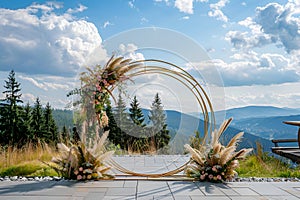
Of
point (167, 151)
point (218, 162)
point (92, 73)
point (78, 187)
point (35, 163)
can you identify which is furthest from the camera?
point (167, 151)

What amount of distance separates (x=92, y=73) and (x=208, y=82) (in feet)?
5.82

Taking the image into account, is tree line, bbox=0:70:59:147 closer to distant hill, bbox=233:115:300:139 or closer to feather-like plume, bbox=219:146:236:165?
distant hill, bbox=233:115:300:139

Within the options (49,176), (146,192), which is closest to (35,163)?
(49,176)

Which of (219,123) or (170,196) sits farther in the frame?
(219,123)

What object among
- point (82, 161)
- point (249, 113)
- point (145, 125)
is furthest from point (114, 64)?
point (249, 113)

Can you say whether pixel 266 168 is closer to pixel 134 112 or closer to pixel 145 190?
pixel 145 190

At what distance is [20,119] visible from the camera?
23.6 metres

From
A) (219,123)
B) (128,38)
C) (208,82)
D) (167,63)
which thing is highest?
(128,38)

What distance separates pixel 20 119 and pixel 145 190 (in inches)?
875

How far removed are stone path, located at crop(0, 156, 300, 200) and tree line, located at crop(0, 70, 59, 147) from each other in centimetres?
1864

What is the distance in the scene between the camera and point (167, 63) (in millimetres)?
4691

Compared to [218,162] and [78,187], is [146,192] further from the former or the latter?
[218,162]

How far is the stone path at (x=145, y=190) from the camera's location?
3.44 m

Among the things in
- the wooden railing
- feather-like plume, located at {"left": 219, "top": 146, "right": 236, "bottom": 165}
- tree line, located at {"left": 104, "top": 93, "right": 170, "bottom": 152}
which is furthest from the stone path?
tree line, located at {"left": 104, "top": 93, "right": 170, "bottom": 152}
